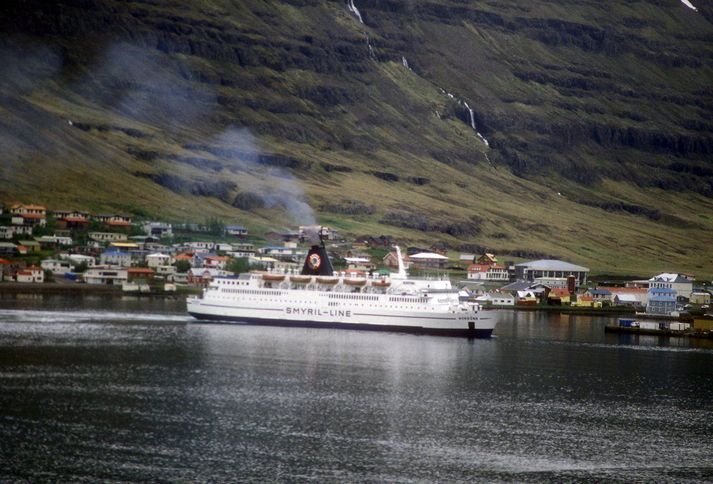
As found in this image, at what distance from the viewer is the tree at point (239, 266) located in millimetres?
147625

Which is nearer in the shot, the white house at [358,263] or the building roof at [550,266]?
the white house at [358,263]

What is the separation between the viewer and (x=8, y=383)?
62719 mm

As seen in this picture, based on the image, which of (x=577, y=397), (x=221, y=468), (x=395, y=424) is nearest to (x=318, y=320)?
(x=577, y=397)

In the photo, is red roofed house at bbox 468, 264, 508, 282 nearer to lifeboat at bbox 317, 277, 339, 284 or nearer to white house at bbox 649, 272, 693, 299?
white house at bbox 649, 272, 693, 299

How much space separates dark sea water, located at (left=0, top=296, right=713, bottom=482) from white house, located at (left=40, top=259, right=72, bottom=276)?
163 ft

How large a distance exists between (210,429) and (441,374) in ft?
77.1

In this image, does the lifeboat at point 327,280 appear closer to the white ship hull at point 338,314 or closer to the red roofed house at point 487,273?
the white ship hull at point 338,314

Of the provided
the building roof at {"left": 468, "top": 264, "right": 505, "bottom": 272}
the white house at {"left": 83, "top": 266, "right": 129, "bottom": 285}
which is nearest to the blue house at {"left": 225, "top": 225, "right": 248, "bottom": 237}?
the building roof at {"left": 468, "top": 264, "right": 505, "bottom": 272}

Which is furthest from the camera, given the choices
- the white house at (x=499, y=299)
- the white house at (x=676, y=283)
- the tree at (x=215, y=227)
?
the tree at (x=215, y=227)

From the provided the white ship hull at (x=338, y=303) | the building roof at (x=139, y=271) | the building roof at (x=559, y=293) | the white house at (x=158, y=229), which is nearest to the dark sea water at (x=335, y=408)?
the white ship hull at (x=338, y=303)

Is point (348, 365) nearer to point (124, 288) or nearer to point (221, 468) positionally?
point (221, 468)

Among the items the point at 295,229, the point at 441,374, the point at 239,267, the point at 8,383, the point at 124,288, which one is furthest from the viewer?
the point at 295,229

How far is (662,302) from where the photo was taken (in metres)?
140

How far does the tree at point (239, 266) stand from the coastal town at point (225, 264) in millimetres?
120
